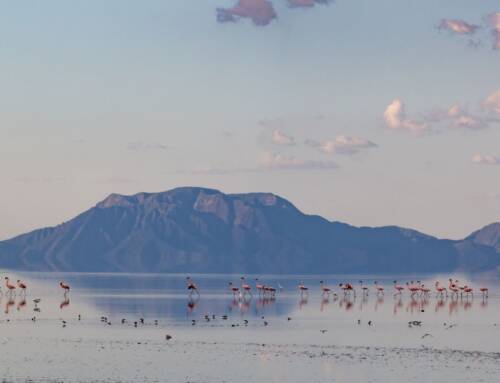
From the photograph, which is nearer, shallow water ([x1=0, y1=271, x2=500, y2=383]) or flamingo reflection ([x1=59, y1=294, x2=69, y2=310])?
shallow water ([x1=0, y1=271, x2=500, y2=383])

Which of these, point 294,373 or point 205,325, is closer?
point 294,373

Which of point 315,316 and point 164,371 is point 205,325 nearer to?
point 315,316

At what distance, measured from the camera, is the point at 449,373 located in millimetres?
62750

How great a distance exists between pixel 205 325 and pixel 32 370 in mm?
37141

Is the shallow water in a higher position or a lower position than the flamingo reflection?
lower

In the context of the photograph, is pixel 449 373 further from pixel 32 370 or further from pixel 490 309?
pixel 490 309

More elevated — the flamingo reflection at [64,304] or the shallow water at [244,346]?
the flamingo reflection at [64,304]

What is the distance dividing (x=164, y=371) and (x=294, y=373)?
7.77m

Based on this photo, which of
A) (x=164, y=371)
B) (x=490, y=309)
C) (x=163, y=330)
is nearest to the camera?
(x=164, y=371)

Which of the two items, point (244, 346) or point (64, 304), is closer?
point (244, 346)

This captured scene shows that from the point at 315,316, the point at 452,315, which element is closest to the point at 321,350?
the point at 315,316

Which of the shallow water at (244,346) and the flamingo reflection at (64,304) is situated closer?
the shallow water at (244,346)

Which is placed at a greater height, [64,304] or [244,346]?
[64,304]

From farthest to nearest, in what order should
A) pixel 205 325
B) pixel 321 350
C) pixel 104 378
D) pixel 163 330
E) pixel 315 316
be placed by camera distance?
pixel 315 316 → pixel 205 325 → pixel 163 330 → pixel 321 350 → pixel 104 378
